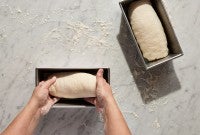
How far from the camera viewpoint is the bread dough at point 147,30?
1097mm

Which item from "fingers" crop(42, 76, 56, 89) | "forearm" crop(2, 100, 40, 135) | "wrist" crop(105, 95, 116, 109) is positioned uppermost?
"fingers" crop(42, 76, 56, 89)

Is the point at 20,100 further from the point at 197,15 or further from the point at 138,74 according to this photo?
the point at 197,15

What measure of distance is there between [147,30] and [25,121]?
0.44 m

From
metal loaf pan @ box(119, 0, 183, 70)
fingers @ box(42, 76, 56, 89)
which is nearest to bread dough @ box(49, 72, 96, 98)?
fingers @ box(42, 76, 56, 89)

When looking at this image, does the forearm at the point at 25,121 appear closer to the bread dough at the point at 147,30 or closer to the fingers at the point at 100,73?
the fingers at the point at 100,73

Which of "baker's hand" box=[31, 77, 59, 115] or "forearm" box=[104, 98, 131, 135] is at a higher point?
"baker's hand" box=[31, 77, 59, 115]

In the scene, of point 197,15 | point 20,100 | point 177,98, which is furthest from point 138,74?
point 20,100

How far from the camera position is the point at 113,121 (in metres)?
1.06

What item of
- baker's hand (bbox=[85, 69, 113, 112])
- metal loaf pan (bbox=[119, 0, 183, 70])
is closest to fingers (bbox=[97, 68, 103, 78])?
baker's hand (bbox=[85, 69, 113, 112])

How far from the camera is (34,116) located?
1.10 meters

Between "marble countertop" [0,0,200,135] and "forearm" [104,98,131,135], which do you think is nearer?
"forearm" [104,98,131,135]

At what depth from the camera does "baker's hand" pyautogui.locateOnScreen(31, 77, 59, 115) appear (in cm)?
109

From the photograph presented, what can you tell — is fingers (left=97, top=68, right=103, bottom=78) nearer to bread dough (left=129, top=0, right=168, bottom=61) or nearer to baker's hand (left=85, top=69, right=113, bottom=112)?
baker's hand (left=85, top=69, right=113, bottom=112)

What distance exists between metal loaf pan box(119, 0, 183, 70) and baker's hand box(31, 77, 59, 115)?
280 mm
